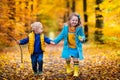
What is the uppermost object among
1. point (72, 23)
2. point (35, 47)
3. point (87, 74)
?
point (72, 23)

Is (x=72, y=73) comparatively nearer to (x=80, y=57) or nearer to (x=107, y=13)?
(x=80, y=57)

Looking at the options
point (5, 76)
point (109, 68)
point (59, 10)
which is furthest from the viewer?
point (59, 10)

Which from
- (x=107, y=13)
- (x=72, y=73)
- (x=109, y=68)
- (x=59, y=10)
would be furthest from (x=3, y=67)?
(x=59, y=10)

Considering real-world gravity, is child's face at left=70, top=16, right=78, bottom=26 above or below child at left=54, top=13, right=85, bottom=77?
above

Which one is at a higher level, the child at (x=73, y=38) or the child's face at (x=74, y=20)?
the child's face at (x=74, y=20)

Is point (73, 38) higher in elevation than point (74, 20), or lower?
lower

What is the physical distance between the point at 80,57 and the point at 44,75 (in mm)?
1178

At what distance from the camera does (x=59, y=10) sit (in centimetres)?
3938

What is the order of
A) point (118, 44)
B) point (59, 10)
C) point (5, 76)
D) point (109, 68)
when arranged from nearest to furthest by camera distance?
point (5, 76)
point (109, 68)
point (118, 44)
point (59, 10)

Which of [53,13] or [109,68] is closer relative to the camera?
[109,68]

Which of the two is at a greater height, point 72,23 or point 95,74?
point 72,23

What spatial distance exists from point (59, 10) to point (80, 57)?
30074 mm

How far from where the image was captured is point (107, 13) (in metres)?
12.2

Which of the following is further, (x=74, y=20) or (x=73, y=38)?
(x=73, y=38)
